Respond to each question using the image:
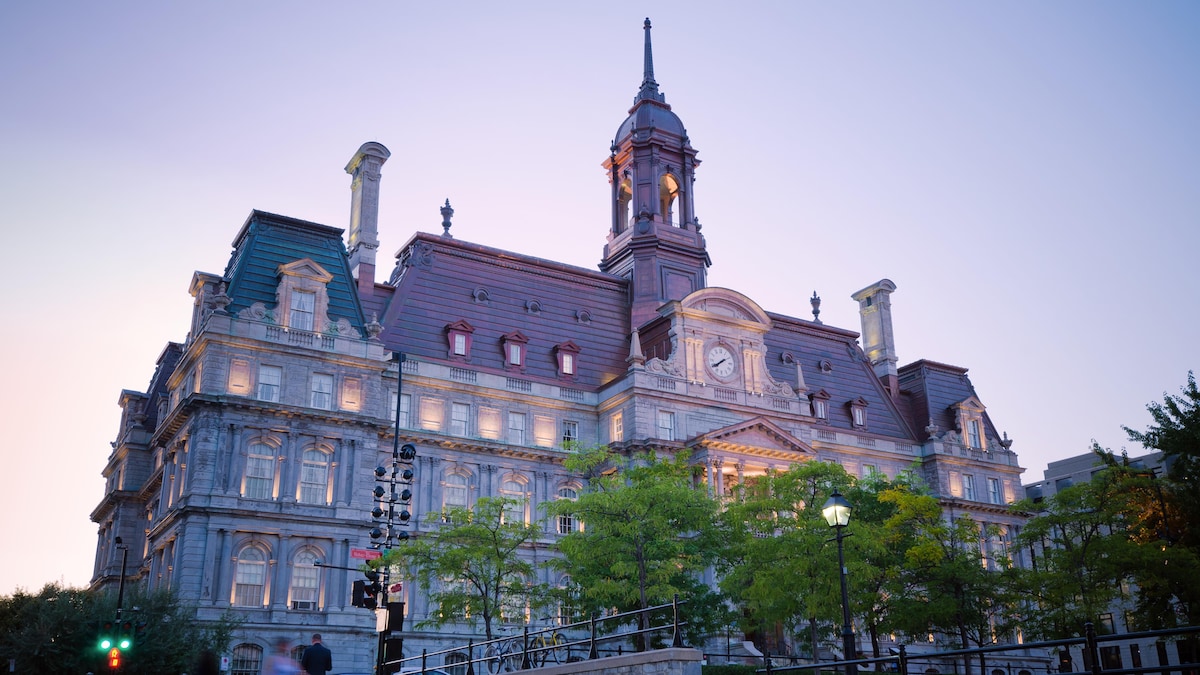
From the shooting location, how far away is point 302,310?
56.5 metres

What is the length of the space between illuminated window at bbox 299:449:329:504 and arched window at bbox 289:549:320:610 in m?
2.55

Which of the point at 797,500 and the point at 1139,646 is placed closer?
the point at 797,500

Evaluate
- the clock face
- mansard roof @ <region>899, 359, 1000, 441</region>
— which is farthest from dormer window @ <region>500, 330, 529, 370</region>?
mansard roof @ <region>899, 359, 1000, 441</region>

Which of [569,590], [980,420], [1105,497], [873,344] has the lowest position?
[569,590]

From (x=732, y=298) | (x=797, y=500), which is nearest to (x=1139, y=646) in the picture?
(x=797, y=500)

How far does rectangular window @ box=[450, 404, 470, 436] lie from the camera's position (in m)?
59.5

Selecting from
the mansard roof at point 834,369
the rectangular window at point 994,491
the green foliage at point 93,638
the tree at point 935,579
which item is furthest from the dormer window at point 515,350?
the rectangular window at point 994,491

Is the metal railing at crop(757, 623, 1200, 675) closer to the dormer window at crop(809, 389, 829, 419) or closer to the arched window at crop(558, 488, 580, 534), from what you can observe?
the arched window at crop(558, 488, 580, 534)

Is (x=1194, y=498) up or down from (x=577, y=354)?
down

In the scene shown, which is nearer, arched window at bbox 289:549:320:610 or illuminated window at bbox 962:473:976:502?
arched window at bbox 289:549:320:610

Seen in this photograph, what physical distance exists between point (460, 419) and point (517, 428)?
3329 millimetres

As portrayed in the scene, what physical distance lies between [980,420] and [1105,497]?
31.6m

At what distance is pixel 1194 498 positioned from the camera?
3894 centimetres

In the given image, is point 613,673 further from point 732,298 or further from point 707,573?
point 732,298
